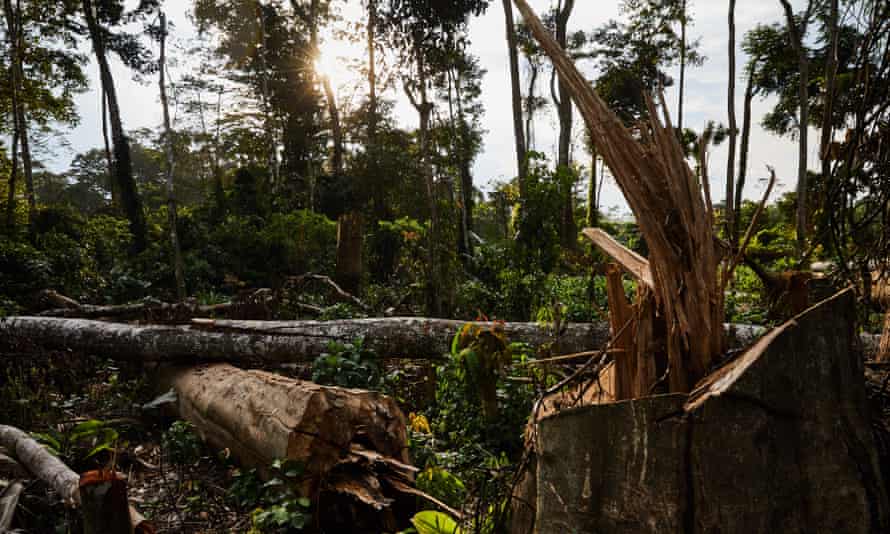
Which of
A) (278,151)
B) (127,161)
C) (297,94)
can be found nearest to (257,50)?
(297,94)

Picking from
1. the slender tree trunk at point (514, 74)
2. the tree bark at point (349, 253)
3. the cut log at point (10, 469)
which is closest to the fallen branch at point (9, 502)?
the cut log at point (10, 469)

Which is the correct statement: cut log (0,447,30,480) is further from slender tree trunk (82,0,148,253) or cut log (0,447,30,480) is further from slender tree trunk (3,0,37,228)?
slender tree trunk (3,0,37,228)

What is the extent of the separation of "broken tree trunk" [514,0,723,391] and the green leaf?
115 centimetres

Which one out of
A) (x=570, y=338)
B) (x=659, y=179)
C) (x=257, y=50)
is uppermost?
(x=257, y=50)

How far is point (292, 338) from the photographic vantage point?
213 inches

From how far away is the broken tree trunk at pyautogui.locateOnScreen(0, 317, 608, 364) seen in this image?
5234 mm

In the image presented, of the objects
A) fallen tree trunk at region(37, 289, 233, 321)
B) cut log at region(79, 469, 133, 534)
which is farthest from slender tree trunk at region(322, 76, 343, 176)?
cut log at region(79, 469, 133, 534)

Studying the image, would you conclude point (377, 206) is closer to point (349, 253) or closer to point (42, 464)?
point (349, 253)

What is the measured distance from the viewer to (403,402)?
4.76 m

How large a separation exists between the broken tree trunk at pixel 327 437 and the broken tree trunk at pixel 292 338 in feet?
5.80

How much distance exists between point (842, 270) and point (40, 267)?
1249 centimetres

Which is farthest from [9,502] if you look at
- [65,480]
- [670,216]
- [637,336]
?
[670,216]

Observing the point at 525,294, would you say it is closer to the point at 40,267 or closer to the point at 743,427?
the point at 743,427

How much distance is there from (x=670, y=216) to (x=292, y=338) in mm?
4798
